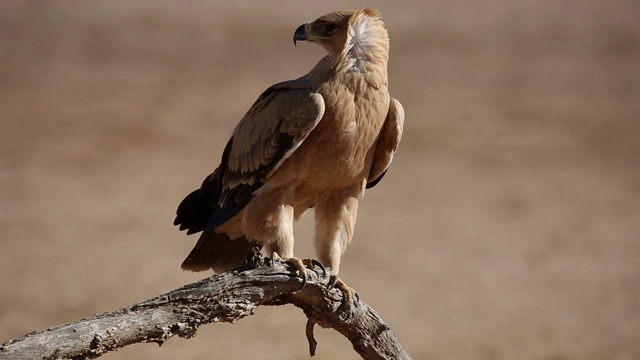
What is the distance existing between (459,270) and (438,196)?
2.58 metres

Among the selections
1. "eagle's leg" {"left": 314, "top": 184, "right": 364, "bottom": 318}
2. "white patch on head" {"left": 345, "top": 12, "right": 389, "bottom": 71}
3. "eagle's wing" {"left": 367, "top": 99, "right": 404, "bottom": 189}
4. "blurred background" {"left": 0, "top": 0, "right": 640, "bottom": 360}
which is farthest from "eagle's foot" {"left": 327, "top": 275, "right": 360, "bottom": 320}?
"blurred background" {"left": 0, "top": 0, "right": 640, "bottom": 360}

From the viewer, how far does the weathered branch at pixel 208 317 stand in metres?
4.56

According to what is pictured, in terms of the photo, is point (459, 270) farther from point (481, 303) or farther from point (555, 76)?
point (555, 76)

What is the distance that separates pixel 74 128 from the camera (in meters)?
19.2

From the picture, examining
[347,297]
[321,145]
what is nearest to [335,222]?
[321,145]

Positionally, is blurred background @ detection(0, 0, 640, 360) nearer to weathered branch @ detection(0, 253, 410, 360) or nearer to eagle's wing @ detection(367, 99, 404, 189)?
eagle's wing @ detection(367, 99, 404, 189)

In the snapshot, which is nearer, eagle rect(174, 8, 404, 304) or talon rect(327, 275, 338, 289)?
talon rect(327, 275, 338, 289)

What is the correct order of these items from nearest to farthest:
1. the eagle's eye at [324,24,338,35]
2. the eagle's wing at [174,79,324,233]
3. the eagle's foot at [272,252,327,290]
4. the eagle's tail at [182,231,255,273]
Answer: the eagle's foot at [272,252,327,290]
the eagle's wing at [174,79,324,233]
the eagle's eye at [324,24,338,35]
the eagle's tail at [182,231,255,273]

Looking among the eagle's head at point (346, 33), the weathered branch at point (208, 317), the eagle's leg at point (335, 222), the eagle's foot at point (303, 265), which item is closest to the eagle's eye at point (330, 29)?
the eagle's head at point (346, 33)

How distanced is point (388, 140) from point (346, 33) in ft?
2.22

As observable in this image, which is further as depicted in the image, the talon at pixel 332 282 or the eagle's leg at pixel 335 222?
the eagle's leg at pixel 335 222

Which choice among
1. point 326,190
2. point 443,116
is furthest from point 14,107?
point 326,190

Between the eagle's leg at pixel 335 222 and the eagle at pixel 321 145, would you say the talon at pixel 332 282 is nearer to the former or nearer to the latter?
the eagle at pixel 321 145

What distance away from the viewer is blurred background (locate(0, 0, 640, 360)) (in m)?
13.2
